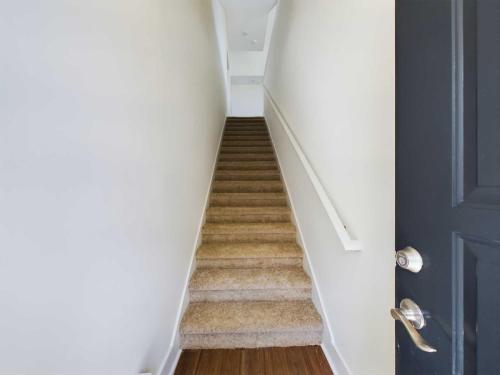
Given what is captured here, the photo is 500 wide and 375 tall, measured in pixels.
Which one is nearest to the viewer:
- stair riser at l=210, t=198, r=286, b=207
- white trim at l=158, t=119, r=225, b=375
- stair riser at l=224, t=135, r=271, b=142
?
white trim at l=158, t=119, r=225, b=375

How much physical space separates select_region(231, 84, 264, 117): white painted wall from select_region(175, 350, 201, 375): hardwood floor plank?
6692 millimetres

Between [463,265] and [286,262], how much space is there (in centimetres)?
153

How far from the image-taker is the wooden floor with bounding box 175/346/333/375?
1293 mm

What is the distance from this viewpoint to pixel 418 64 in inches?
20.5

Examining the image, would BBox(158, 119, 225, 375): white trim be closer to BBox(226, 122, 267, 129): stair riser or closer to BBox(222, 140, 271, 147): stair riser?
BBox(222, 140, 271, 147): stair riser

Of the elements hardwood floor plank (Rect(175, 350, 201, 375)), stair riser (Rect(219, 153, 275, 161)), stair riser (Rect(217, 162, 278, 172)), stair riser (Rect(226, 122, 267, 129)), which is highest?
stair riser (Rect(226, 122, 267, 129))

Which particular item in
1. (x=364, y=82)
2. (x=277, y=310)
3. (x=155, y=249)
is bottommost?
(x=277, y=310)

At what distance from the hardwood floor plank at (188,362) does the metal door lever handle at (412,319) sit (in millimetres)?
1260

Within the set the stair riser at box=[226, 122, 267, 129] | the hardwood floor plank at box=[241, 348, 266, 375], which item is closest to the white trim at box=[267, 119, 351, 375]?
the hardwood floor plank at box=[241, 348, 266, 375]

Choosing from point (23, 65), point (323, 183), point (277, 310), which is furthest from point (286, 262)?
point (23, 65)

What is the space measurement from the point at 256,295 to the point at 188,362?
1.94ft

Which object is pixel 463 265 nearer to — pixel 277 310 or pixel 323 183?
pixel 323 183

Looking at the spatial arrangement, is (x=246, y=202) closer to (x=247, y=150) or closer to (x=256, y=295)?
(x=256, y=295)

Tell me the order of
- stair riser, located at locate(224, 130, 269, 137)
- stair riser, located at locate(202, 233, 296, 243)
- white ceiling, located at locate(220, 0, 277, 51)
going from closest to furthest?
stair riser, located at locate(202, 233, 296, 243), white ceiling, located at locate(220, 0, 277, 51), stair riser, located at locate(224, 130, 269, 137)
